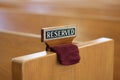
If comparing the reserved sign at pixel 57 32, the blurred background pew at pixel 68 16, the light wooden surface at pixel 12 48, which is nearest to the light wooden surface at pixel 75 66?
the reserved sign at pixel 57 32

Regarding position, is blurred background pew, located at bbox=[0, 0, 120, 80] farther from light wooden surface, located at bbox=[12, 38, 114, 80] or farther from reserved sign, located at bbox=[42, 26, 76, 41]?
reserved sign, located at bbox=[42, 26, 76, 41]

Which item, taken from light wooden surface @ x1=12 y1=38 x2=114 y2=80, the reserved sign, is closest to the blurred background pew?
light wooden surface @ x1=12 y1=38 x2=114 y2=80

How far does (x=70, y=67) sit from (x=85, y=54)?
148 mm

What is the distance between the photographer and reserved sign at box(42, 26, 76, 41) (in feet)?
4.12

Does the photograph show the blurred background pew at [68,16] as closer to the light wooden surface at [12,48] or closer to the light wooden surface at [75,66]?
the light wooden surface at [12,48]

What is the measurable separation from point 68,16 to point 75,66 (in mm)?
1049

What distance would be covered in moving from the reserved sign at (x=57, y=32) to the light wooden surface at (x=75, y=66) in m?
0.09

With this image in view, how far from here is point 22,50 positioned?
2.57m

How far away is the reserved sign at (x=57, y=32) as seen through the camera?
1257mm

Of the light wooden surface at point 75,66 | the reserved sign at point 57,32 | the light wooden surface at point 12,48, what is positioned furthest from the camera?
the light wooden surface at point 12,48

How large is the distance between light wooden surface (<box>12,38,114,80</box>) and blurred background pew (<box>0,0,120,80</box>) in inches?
17.5

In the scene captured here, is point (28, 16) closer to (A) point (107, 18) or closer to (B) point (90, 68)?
(A) point (107, 18)

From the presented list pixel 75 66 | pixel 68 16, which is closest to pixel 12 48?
pixel 68 16

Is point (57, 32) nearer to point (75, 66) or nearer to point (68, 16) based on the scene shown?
point (75, 66)
